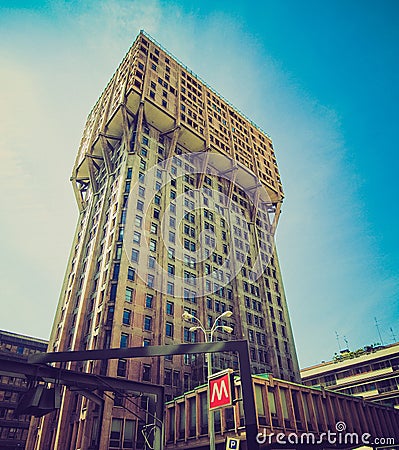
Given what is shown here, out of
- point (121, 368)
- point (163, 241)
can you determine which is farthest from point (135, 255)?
point (121, 368)

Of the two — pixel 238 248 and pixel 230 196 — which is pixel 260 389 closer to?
pixel 238 248

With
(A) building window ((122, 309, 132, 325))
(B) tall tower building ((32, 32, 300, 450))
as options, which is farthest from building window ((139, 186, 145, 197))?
(A) building window ((122, 309, 132, 325))

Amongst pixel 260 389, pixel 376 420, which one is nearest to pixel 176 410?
pixel 260 389

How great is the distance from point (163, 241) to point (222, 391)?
41.5m

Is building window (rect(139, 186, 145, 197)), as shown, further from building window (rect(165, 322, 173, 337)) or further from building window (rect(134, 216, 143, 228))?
building window (rect(165, 322, 173, 337))

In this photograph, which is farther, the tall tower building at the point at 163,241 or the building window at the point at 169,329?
the building window at the point at 169,329

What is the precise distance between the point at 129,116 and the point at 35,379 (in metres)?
52.1

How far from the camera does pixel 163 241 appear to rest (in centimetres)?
5259

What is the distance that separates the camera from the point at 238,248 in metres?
67.4

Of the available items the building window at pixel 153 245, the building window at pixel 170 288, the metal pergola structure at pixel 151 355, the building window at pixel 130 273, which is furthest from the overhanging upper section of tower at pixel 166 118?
the metal pergola structure at pixel 151 355

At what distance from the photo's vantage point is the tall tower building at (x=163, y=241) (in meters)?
41.6

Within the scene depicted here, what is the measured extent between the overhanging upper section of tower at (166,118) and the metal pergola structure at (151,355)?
45.4 metres

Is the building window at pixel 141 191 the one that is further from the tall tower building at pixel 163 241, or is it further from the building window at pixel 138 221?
the building window at pixel 138 221

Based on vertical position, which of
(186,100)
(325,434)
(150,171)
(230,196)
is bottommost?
(325,434)
